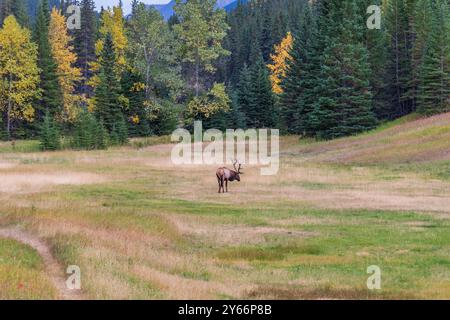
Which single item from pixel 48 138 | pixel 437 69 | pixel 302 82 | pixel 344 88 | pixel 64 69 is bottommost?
pixel 48 138

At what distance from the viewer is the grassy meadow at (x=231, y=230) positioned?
47.2 ft

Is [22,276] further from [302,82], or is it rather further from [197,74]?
[302,82]

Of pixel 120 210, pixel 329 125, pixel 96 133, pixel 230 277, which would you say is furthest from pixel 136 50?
pixel 230 277

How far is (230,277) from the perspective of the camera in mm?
15992

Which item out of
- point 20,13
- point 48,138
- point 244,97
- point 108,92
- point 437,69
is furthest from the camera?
point 20,13

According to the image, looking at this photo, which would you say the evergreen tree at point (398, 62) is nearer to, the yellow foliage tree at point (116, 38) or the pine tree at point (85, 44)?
the yellow foliage tree at point (116, 38)

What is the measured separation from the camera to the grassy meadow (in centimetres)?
1438

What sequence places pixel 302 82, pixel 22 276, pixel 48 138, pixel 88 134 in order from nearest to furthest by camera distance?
pixel 22 276
pixel 48 138
pixel 88 134
pixel 302 82

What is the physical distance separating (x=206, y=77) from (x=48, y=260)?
63.2 meters

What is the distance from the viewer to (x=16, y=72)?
72.8 meters

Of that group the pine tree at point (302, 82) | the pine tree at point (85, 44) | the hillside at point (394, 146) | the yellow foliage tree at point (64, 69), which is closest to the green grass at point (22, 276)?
the hillside at point (394, 146)

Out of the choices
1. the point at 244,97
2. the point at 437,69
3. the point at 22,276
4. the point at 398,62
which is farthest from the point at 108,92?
the point at 22,276

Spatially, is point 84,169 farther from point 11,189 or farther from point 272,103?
point 272,103

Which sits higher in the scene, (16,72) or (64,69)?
(64,69)
